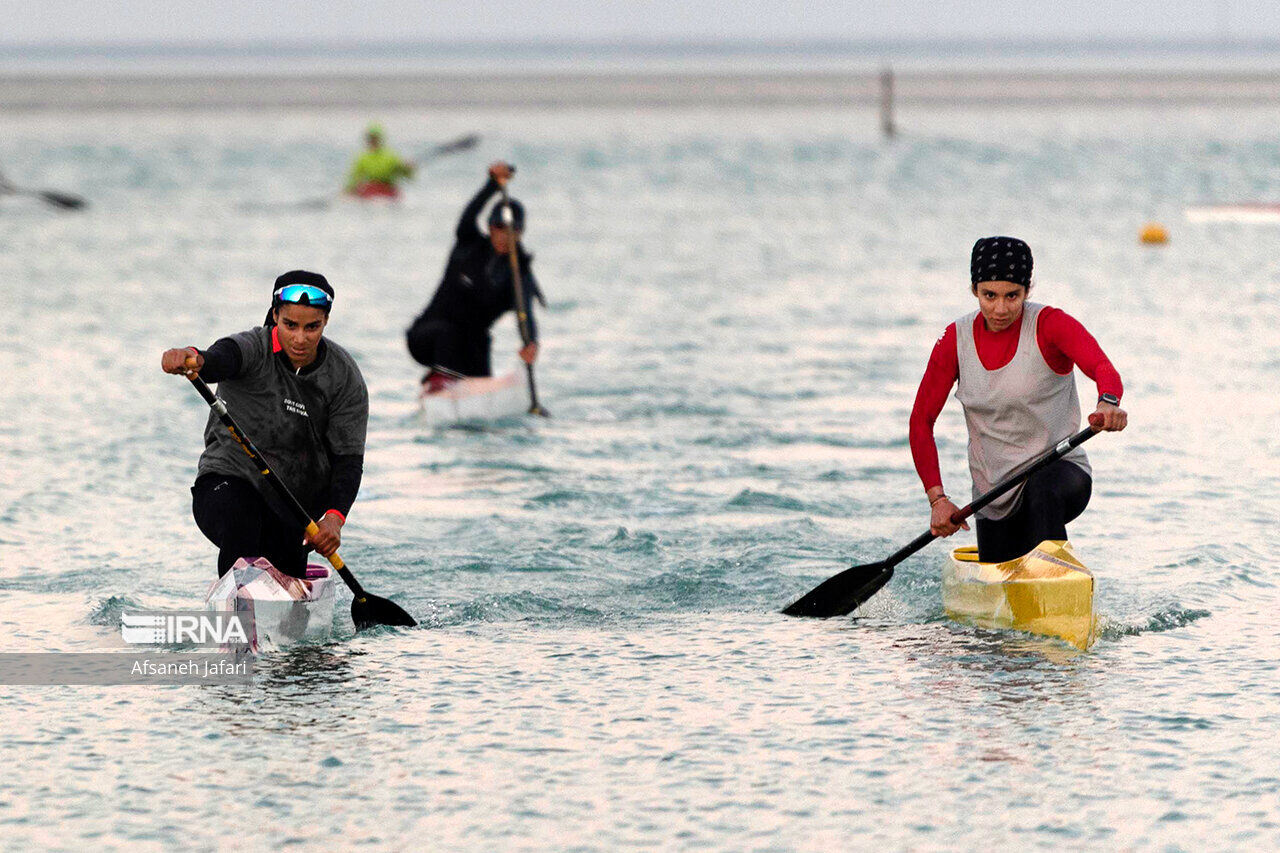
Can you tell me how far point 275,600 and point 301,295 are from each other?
1133 millimetres

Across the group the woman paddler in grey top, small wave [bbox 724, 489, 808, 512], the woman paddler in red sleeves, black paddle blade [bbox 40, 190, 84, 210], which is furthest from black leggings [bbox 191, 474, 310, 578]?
black paddle blade [bbox 40, 190, 84, 210]

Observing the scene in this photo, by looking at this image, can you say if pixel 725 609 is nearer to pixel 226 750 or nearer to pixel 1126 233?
pixel 226 750

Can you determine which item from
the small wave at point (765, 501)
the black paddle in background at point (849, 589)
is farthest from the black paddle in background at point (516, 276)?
the black paddle in background at point (849, 589)

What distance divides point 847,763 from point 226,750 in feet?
6.54

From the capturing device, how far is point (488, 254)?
13.0 meters

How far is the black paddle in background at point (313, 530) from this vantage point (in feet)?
22.9

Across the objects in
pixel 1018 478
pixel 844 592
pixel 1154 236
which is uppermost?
pixel 1154 236

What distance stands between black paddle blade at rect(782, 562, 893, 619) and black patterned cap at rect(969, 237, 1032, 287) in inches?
57.0

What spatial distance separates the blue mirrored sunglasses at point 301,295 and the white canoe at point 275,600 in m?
0.96

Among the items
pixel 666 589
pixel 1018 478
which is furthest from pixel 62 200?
pixel 1018 478

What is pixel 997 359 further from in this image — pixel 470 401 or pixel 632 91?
pixel 632 91

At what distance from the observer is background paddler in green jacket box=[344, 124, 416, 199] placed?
3167cm

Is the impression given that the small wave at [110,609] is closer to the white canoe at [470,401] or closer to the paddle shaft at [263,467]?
the paddle shaft at [263,467]

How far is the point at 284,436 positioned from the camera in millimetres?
7156
